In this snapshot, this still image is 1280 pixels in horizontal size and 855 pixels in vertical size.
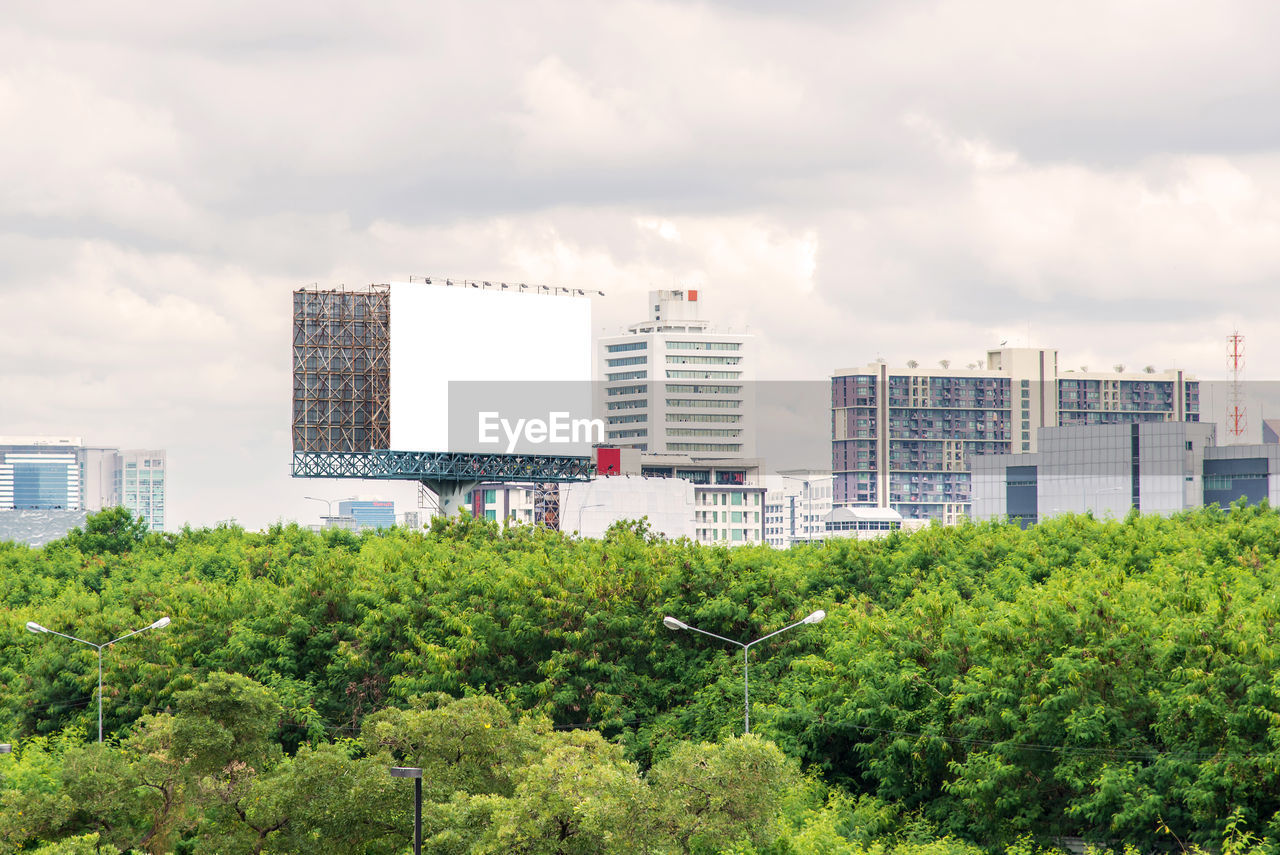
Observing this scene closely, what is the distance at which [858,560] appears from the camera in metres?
58.3

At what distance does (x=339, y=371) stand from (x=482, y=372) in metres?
9.61

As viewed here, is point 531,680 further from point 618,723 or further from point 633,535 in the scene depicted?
point 633,535

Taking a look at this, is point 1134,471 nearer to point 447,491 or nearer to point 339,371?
point 447,491

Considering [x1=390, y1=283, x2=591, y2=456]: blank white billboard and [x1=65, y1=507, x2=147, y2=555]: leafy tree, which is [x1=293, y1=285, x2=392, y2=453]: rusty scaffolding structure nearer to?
[x1=390, y1=283, x2=591, y2=456]: blank white billboard

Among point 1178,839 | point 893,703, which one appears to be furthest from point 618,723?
point 1178,839

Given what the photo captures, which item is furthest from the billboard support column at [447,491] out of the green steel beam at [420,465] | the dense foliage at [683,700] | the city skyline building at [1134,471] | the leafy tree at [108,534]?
the city skyline building at [1134,471]

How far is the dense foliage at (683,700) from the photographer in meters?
35.5

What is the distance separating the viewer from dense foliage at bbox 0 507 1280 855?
35469 mm

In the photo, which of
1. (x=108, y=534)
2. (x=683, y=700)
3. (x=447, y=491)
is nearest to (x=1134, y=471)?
(x=447, y=491)

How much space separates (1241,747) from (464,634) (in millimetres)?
27968

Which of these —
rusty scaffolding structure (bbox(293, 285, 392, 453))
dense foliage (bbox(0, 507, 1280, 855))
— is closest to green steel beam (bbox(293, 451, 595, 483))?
rusty scaffolding structure (bbox(293, 285, 392, 453))

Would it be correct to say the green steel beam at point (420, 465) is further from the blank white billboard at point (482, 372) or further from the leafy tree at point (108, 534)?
the leafy tree at point (108, 534)

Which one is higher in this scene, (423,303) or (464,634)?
(423,303)

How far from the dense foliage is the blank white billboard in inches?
1138
